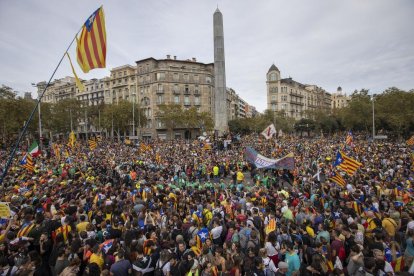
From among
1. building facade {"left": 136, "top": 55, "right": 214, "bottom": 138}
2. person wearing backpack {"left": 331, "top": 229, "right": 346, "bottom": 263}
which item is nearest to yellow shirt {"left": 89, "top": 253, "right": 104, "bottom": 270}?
person wearing backpack {"left": 331, "top": 229, "right": 346, "bottom": 263}

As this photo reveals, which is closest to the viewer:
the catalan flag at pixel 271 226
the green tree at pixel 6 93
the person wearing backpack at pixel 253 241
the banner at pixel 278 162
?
the person wearing backpack at pixel 253 241

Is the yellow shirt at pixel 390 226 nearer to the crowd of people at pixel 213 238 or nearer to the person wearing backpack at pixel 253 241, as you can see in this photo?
the crowd of people at pixel 213 238

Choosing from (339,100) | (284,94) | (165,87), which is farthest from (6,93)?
(339,100)

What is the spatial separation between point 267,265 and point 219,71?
3939 cm

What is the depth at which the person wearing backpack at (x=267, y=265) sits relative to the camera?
186 inches

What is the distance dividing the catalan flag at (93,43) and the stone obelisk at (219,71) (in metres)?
34.9

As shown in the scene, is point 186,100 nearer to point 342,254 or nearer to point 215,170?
point 215,170

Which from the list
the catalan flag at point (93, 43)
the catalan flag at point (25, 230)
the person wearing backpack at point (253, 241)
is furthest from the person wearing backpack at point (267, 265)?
the catalan flag at point (93, 43)

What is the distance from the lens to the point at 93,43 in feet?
25.7

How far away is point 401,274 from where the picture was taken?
3.90 metres

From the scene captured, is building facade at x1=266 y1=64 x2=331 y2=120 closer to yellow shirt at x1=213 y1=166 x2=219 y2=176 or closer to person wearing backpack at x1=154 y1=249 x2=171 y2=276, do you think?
yellow shirt at x1=213 y1=166 x2=219 y2=176

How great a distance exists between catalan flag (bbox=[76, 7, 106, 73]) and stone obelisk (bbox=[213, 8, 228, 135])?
1374 inches

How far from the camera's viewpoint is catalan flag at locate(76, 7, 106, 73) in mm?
7762

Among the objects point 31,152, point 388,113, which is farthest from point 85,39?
point 388,113
